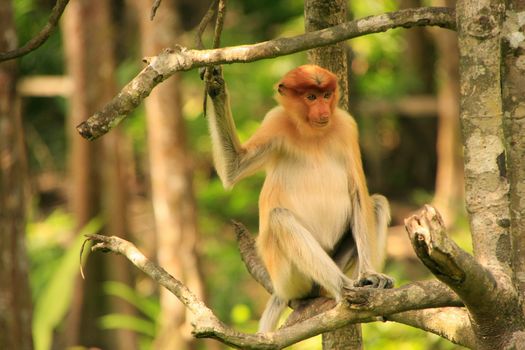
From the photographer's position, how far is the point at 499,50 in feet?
9.87

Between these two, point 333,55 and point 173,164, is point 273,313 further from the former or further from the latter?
point 173,164

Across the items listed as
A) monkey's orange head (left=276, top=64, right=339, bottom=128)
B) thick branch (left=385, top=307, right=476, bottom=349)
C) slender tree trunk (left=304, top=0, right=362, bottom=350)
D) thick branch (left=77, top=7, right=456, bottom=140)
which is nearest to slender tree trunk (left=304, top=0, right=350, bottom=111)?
slender tree trunk (left=304, top=0, right=362, bottom=350)

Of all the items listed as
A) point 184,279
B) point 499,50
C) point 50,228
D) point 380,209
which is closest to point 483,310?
point 499,50

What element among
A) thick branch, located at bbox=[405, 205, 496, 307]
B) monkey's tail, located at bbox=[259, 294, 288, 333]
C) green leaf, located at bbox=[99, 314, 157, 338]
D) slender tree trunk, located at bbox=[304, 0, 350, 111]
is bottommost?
thick branch, located at bbox=[405, 205, 496, 307]

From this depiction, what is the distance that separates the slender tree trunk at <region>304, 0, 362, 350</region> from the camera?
4.12 m

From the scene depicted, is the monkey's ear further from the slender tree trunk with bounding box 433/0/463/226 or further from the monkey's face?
the slender tree trunk with bounding box 433/0/463/226

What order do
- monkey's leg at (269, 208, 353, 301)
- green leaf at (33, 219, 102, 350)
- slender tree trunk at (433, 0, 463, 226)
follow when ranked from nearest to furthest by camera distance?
monkey's leg at (269, 208, 353, 301), green leaf at (33, 219, 102, 350), slender tree trunk at (433, 0, 463, 226)

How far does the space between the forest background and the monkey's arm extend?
7.63 feet

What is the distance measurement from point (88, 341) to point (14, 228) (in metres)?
4.36

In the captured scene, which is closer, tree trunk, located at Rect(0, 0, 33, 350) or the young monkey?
the young monkey

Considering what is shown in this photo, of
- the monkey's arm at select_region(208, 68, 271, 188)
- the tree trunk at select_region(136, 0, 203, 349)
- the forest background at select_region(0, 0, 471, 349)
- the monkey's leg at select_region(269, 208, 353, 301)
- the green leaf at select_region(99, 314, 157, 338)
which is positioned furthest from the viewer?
the green leaf at select_region(99, 314, 157, 338)

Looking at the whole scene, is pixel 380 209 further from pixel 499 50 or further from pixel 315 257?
pixel 499 50

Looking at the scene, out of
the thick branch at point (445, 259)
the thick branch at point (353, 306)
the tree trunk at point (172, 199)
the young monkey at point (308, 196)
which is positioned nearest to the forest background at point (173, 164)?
the tree trunk at point (172, 199)

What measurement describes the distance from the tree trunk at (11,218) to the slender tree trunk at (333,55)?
219 cm
